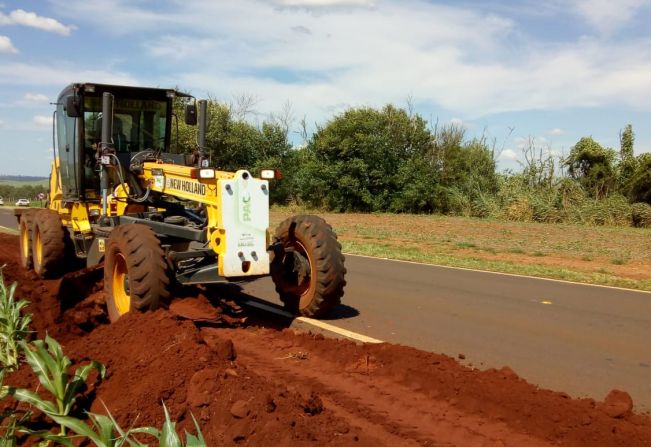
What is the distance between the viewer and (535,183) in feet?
116

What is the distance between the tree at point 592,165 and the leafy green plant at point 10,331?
3235cm

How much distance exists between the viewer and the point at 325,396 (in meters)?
5.04

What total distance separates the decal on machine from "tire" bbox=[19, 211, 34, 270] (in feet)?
13.0

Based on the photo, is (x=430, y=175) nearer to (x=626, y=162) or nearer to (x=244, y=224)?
(x=626, y=162)

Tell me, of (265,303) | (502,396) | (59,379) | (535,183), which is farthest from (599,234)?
(59,379)

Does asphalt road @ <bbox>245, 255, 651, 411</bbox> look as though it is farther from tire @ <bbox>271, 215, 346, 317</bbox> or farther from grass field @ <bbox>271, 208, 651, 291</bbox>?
grass field @ <bbox>271, 208, 651, 291</bbox>

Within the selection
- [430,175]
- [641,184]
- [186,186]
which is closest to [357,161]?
[430,175]

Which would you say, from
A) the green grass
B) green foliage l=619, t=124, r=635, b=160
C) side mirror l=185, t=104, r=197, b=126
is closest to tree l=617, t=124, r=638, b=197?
green foliage l=619, t=124, r=635, b=160

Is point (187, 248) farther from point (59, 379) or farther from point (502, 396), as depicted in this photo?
point (502, 396)

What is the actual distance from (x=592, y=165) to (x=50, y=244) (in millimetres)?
32963

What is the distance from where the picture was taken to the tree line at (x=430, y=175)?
105 ft

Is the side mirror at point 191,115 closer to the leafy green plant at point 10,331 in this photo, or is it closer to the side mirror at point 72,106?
the side mirror at point 72,106

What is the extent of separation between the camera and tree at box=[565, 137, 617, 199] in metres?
34.4

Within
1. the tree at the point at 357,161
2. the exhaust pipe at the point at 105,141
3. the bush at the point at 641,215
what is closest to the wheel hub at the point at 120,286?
the exhaust pipe at the point at 105,141
